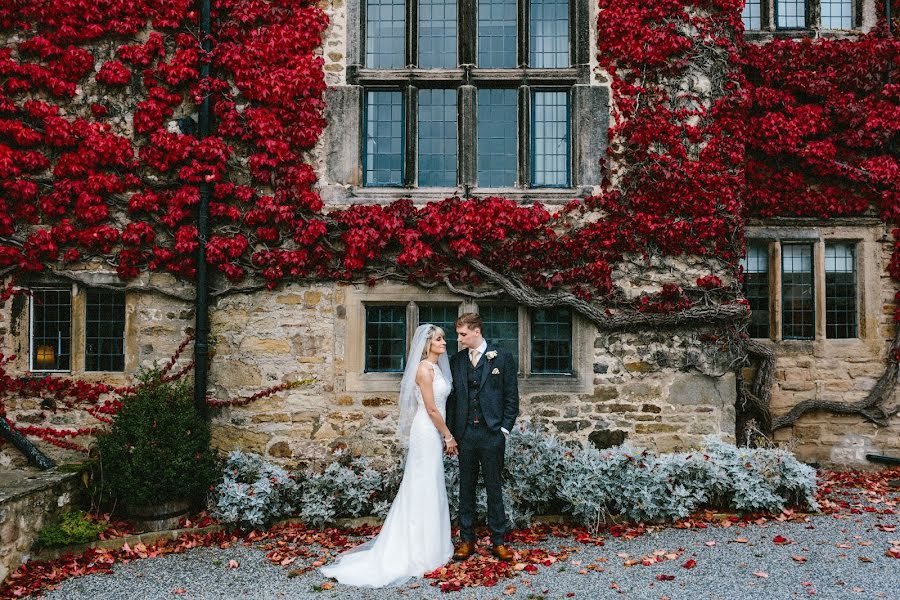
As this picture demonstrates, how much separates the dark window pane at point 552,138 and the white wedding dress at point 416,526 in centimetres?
345

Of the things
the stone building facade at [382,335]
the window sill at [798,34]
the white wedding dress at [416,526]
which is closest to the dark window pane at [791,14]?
the window sill at [798,34]

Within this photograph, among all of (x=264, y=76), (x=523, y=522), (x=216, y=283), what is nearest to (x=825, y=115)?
(x=523, y=522)

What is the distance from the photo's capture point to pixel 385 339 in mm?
8195

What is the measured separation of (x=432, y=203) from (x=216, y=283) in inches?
111

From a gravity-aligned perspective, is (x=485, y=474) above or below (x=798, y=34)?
below

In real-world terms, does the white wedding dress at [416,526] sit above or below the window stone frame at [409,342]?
below

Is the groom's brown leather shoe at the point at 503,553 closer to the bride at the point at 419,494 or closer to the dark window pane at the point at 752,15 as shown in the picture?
the bride at the point at 419,494

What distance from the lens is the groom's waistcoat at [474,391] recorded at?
5.91 meters

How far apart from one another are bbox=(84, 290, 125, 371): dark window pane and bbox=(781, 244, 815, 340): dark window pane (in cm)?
882

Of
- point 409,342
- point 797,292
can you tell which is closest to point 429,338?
point 409,342

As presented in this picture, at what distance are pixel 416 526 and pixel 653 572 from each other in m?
2.07

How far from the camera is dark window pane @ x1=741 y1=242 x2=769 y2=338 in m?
9.20

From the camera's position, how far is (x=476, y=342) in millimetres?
6000

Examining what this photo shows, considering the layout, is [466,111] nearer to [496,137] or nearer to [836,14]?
[496,137]
